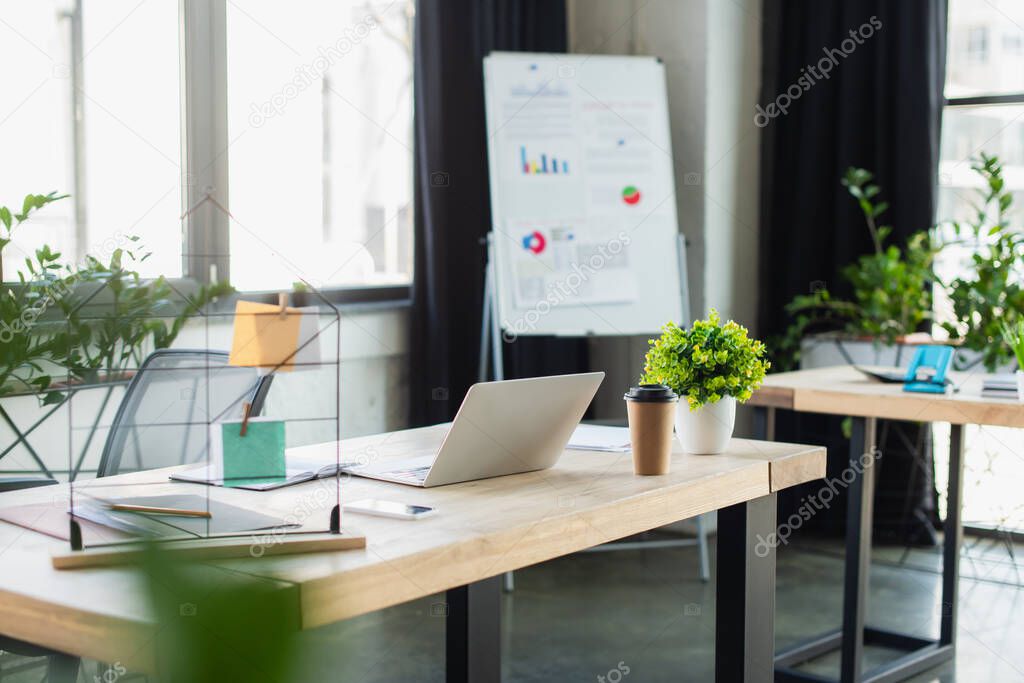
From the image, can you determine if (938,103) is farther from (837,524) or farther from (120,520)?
(120,520)

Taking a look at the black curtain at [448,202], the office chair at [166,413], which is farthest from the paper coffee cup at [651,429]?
the black curtain at [448,202]

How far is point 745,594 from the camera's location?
5.84 ft

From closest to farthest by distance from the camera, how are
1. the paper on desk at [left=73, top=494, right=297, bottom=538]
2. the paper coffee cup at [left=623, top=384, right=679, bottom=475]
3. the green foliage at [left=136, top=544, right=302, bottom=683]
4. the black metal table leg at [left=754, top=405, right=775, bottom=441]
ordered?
the green foliage at [left=136, top=544, right=302, bottom=683], the paper on desk at [left=73, top=494, right=297, bottom=538], the paper coffee cup at [left=623, top=384, right=679, bottom=475], the black metal table leg at [left=754, top=405, right=775, bottom=441]

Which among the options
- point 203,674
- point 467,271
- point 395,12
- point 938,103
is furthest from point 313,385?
point 203,674

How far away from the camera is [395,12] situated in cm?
394

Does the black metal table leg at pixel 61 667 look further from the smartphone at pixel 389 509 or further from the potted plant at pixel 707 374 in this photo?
the potted plant at pixel 707 374

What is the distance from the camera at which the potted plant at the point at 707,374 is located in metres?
1.81

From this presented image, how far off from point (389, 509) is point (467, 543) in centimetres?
16

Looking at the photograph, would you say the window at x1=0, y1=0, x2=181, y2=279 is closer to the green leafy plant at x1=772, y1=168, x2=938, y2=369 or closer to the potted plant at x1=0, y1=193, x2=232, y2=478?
the potted plant at x1=0, y1=193, x2=232, y2=478

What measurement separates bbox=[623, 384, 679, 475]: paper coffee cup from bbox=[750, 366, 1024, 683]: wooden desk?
1.09m

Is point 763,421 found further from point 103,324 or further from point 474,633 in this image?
point 103,324

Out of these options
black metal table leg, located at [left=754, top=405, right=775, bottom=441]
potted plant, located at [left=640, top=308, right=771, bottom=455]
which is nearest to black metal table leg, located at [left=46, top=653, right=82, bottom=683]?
potted plant, located at [left=640, top=308, right=771, bottom=455]

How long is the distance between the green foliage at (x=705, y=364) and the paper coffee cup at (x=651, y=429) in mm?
133

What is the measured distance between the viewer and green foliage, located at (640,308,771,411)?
181 cm
